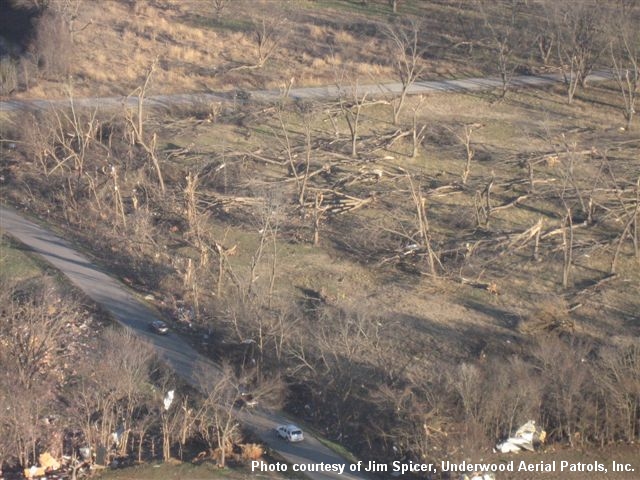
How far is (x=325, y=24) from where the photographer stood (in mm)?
46125

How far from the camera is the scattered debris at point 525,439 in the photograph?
16.8 m

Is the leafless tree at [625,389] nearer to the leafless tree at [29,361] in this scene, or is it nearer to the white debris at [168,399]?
the white debris at [168,399]

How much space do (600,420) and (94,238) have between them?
14.8 meters

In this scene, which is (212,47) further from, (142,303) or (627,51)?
(142,303)

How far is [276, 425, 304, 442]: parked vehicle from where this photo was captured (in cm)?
1730

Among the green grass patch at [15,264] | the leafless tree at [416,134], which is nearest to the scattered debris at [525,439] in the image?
the green grass patch at [15,264]

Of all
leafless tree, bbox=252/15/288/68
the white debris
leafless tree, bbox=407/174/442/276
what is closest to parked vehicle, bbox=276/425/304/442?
the white debris

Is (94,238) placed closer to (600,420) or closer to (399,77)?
(600,420)

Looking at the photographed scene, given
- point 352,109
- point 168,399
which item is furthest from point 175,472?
point 352,109

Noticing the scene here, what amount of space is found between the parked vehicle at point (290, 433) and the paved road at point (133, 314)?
0.29ft

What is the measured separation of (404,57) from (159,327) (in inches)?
670

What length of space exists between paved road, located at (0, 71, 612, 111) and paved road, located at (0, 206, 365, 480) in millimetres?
7413

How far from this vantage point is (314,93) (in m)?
37.3

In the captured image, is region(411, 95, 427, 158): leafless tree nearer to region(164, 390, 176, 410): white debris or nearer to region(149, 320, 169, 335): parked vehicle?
region(149, 320, 169, 335): parked vehicle
